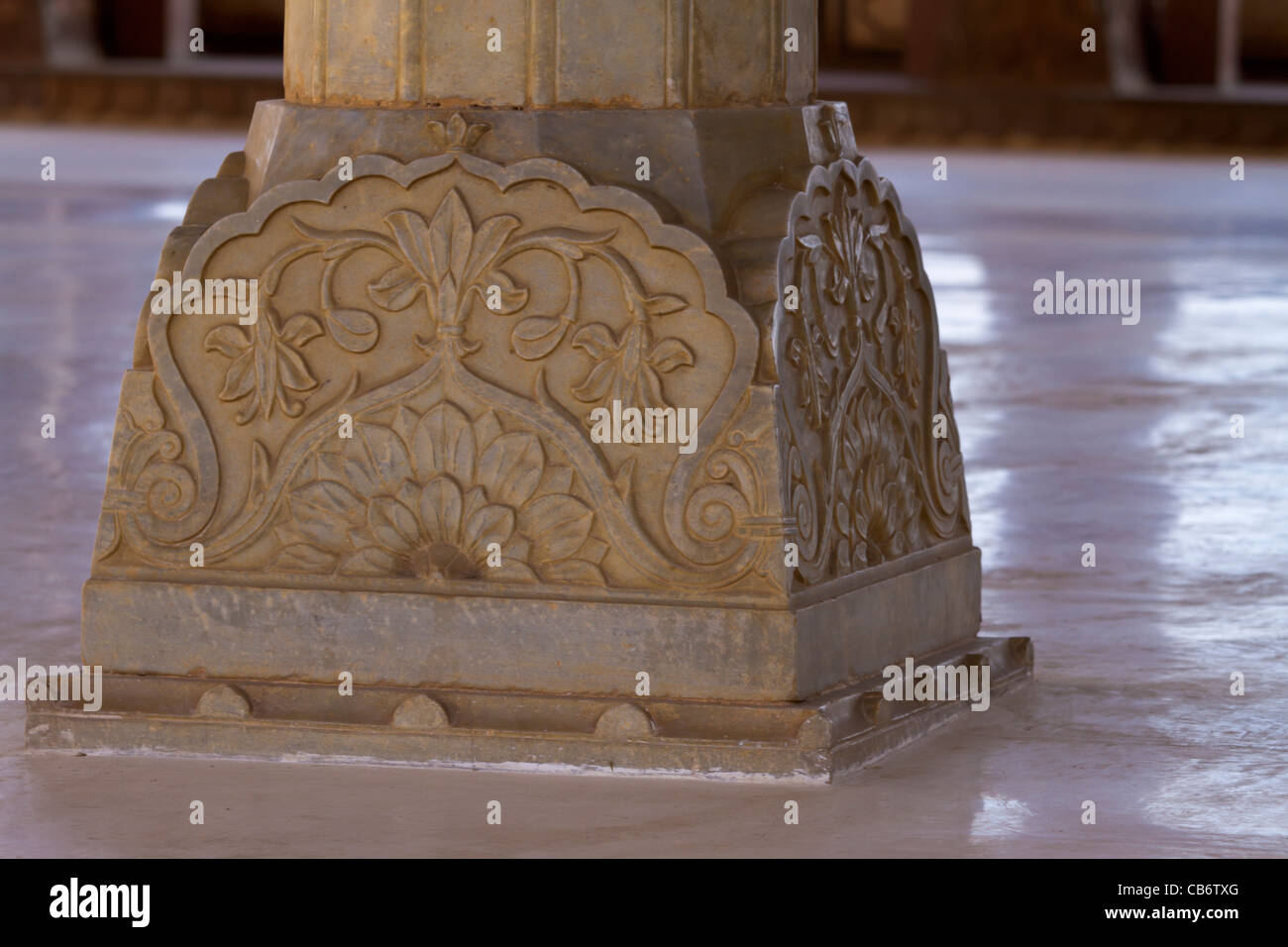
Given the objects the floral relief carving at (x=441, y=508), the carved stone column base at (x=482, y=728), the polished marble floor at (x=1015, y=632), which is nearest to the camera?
the polished marble floor at (x=1015, y=632)

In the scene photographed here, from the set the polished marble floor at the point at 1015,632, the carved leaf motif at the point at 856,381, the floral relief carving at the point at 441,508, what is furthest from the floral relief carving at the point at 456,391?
the polished marble floor at the point at 1015,632

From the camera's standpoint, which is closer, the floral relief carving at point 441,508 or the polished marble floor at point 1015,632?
the polished marble floor at point 1015,632

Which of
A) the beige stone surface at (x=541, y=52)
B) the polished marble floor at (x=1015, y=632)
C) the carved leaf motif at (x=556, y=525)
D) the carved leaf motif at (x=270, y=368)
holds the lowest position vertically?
the polished marble floor at (x=1015, y=632)

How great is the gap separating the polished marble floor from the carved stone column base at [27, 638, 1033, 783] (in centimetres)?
5

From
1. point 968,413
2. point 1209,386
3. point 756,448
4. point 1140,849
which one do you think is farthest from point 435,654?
point 1209,386

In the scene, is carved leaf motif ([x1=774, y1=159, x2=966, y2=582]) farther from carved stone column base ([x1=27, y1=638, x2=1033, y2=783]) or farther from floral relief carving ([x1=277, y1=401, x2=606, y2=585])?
floral relief carving ([x1=277, y1=401, x2=606, y2=585])

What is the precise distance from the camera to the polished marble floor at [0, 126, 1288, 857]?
12.1ft

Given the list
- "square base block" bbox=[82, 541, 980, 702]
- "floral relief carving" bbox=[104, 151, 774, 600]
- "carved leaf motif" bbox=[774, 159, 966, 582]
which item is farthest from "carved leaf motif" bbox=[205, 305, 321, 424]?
"carved leaf motif" bbox=[774, 159, 966, 582]

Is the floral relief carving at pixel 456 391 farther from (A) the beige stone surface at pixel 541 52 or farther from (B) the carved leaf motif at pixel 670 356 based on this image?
(A) the beige stone surface at pixel 541 52

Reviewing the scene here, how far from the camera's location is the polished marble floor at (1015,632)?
145 inches

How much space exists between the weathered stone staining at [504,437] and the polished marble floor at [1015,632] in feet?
0.45

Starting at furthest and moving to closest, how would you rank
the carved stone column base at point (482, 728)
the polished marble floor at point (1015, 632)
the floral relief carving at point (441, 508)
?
the floral relief carving at point (441, 508) < the carved stone column base at point (482, 728) < the polished marble floor at point (1015, 632)

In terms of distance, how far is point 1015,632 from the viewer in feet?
17.2

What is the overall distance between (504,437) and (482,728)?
500 millimetres
